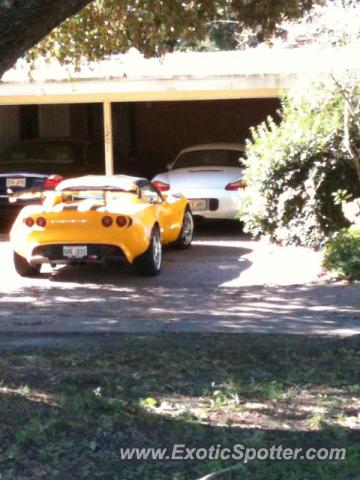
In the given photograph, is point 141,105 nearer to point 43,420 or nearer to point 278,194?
point 278,194

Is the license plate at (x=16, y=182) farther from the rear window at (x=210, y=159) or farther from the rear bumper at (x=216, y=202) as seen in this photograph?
the rear window at (x=210, y=159)

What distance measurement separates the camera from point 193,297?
36.2 ft

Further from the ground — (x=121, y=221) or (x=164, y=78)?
(x=164, y=78)

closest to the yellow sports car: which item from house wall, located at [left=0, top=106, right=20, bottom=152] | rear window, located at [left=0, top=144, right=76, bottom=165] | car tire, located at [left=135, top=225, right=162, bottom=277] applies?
car tire, located at [left=135, top=225, right=162, bottom=277]

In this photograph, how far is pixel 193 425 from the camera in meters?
5.95

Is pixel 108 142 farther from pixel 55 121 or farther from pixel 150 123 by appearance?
pixel 55 121

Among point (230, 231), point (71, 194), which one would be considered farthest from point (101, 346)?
point (230, 231)

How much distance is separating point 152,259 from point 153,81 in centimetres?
456

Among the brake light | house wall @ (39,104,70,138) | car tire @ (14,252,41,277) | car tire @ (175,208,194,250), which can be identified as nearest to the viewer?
the brake light

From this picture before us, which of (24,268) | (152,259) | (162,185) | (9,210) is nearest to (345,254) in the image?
(152,259)

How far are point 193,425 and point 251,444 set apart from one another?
483mm

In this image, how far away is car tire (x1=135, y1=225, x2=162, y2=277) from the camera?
12227 millimetres

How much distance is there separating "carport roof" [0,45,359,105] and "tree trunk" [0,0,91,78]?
31.4ft

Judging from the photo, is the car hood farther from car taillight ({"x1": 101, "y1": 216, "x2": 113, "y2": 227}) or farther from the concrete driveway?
car taillight ({"x1": 101, "y1": 216, "x2": 113, "y2": 227})
